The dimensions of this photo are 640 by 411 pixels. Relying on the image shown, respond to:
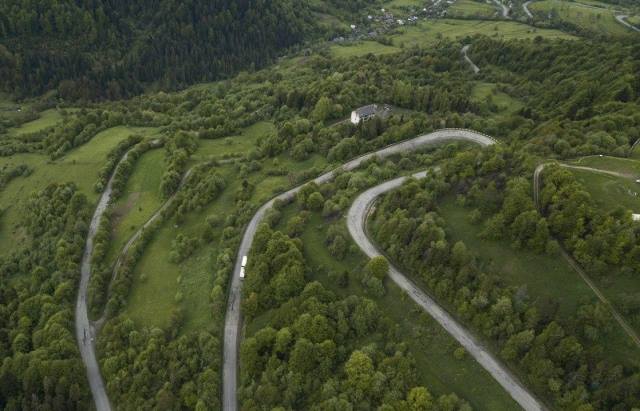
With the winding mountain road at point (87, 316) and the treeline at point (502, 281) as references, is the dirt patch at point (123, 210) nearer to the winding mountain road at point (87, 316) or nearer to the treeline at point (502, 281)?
the winding mountain road at point (87, 316)

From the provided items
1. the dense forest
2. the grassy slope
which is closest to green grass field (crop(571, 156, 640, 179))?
the grassy slope

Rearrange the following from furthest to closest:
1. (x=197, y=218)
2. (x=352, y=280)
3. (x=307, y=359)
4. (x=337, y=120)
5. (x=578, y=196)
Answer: (x=337, y=120)
(x=197, y=218)
(x=352, y=280)
(x=578, y=196)
(x=307, y=359)

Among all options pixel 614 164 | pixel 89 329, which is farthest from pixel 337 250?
pixel 614 164

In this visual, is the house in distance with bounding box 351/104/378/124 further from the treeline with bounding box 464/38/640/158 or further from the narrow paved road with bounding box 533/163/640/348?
the narrow paved road with bounding box 533/163/640/348

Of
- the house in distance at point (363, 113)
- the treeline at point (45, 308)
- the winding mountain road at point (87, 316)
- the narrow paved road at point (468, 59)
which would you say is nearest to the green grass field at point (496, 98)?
the narrow paved road at point (468, 59)

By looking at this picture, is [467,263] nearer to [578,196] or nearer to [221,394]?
[578,196]

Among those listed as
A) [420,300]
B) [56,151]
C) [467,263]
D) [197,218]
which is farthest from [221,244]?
[56,151]
